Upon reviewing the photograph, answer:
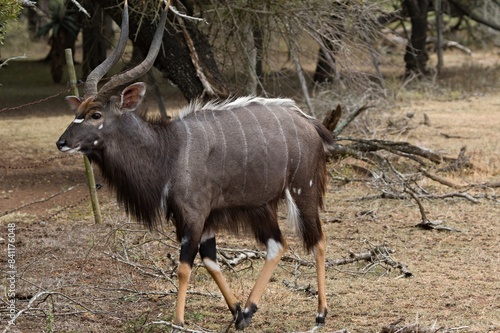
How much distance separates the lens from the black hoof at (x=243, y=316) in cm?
458

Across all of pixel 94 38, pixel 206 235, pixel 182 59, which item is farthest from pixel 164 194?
pixel 94 38

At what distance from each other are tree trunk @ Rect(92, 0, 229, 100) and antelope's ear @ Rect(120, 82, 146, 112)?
3857mm

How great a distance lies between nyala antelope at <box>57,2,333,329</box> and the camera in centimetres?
444

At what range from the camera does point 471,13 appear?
15500 mm

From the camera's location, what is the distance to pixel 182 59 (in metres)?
8.66

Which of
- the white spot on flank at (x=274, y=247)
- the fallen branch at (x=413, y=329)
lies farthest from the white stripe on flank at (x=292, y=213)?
the fallen branch at (x=413, y=329)

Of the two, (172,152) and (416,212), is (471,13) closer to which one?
(416,212)

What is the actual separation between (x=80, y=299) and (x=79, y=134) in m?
1.13

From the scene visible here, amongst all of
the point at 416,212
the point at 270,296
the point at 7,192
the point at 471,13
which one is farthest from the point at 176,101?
the point at 270,296

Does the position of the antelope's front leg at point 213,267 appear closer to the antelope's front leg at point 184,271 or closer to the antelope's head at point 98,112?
the antelope's front leg at point 184,271

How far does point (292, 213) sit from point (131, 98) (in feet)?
3.34

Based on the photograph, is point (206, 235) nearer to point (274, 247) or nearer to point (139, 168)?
point (274, 247)

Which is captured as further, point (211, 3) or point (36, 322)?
point (211, 3)

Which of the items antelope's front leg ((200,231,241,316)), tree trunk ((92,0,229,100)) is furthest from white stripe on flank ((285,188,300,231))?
tree trunk ((92,0,229,100))
